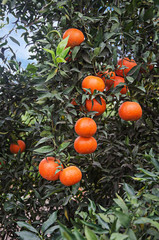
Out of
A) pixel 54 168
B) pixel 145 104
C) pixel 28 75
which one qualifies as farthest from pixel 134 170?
pixel 28 75

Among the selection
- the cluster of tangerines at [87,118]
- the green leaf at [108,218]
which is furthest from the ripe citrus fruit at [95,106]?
the green leaf at [108,218]

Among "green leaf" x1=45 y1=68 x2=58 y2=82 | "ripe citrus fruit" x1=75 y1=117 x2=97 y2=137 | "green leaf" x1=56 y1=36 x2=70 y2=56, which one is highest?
"green leaf" x1=56 y1=36 x2=70 y2=56

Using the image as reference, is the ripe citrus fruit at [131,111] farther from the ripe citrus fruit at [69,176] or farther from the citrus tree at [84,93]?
the ripe citrus fruit at [69,176]

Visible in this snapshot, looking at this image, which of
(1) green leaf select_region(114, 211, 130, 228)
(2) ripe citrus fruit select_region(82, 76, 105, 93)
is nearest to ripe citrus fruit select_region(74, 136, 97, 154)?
(2) ripe citrus fruit select_region(82, 76, 105, 93)

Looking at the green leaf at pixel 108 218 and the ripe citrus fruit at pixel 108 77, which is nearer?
the green leaf at pixel 108 218

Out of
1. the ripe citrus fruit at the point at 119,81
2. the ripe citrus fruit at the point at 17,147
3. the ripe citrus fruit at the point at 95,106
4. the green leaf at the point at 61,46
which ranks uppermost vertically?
the green leaf at the point at 61,46

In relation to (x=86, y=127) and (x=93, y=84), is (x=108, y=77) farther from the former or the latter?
(x=86, y=127)

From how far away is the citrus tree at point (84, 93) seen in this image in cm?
108

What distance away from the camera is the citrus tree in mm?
1076

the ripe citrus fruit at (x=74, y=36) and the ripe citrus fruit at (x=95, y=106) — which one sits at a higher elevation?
the ripe citrus fruit at (x=74, y=36)

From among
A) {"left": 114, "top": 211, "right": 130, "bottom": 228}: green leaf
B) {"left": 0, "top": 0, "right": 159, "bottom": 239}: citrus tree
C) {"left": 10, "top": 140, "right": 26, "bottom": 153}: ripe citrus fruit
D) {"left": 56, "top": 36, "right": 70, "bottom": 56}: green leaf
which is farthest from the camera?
{"left": 10, "top": 140, "right": 26, "bottom": 153}: ripe citrus fruit

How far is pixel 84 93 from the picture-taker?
1.11m

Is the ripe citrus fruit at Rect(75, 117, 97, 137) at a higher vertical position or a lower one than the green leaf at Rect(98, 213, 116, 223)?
higher

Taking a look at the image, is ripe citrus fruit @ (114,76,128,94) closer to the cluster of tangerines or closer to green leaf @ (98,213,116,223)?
the cluster of tangerines
